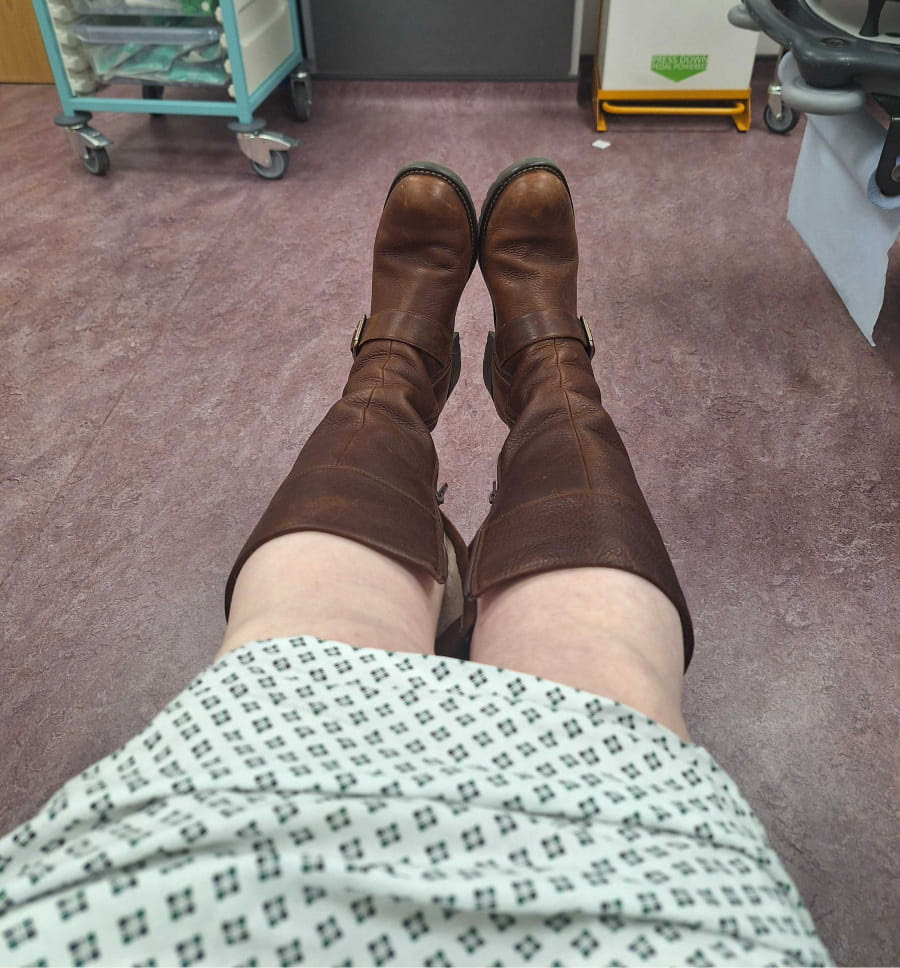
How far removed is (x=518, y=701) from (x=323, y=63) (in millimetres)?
2308

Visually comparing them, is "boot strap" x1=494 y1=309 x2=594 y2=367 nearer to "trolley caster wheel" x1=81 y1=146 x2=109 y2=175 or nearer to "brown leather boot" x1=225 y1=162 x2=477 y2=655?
"brown leather boot" x1=225 y1=162 x2=477 y2=655

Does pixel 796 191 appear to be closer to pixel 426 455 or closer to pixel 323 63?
pixel 426 455

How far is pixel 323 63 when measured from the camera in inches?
93.1

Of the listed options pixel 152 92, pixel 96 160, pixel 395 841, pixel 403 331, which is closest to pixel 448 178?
pixel 403 331

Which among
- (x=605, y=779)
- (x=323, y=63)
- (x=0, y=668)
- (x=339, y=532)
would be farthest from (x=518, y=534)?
(x=323, y=63)

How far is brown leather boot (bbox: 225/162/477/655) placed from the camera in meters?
0.67

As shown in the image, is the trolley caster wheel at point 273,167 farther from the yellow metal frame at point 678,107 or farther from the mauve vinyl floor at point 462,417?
the yellow metal frame at point 678,107

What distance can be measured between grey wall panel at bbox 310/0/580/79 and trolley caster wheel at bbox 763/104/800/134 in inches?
22.5

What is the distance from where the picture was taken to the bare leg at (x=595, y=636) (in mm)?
537

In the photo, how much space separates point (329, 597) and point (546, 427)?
29cm

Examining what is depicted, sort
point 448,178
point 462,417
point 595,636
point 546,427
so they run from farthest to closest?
point 462,417 → point 448,178 → point 546,427 → point 595,636

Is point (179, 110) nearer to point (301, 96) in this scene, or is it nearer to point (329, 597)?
point (301, 96)

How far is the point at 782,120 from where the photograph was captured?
2064 mm

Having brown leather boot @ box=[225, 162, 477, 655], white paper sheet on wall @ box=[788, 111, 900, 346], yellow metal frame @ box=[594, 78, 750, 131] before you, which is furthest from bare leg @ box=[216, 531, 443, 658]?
yellow metal frame @ box=[594, 78, 750, 131]
